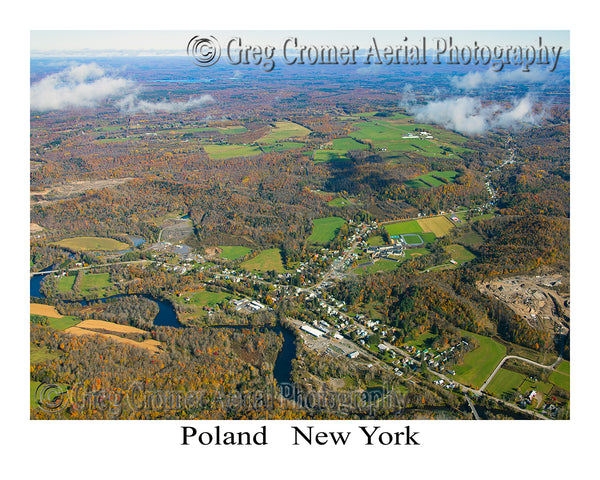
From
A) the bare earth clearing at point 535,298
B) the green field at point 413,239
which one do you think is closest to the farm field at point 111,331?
the bare earth clearing at point 535,298

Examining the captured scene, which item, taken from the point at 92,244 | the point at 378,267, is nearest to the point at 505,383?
the point at 378,267

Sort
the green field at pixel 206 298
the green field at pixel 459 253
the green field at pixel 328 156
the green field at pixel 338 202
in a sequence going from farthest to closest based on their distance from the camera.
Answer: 1. the green field at pixel 328 156
2. the green field at pixel 338 202
3. the green field at pixel 459 253
4. the green field at pixel 206 298

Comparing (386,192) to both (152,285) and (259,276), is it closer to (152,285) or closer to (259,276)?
(259,276)

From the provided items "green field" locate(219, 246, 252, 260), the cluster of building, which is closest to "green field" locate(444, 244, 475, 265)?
the cluster of building

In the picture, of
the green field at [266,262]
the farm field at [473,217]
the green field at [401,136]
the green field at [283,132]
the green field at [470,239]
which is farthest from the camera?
the green field at [283,132]

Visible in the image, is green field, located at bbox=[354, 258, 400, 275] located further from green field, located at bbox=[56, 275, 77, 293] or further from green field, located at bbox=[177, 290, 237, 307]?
green field, located at bbox=[56, 275, 77, 293]

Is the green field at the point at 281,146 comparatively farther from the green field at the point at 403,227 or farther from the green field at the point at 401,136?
the green field at the point at 403,227

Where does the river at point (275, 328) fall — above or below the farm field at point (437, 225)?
below
